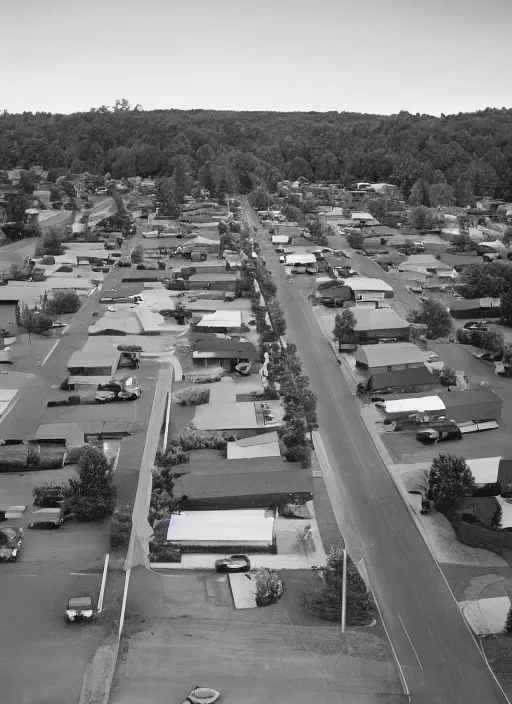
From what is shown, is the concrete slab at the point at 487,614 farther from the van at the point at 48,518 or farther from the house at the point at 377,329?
the house at the point at 377,329

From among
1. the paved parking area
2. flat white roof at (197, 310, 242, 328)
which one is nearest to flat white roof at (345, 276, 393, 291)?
flat white roof at (197, 310, 242, 328)

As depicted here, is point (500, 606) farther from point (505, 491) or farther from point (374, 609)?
point (505, 491)

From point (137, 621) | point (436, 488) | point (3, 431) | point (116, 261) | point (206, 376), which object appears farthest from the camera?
point (116, 261)

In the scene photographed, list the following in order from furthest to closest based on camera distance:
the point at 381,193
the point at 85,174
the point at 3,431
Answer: the point at 85,174 → the point at 381,193 → the point at 3,431

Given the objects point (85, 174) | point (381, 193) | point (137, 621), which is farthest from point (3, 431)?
point (85, 174)

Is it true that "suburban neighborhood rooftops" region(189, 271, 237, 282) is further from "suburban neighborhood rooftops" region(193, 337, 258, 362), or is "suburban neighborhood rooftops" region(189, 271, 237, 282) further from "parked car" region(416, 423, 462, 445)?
"parked car" region(416, 423, 462, 445)

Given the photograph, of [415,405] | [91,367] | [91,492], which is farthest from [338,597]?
[91,367]

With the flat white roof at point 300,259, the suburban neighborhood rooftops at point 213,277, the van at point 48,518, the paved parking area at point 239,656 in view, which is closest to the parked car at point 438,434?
the paved parking area at point 239,656
